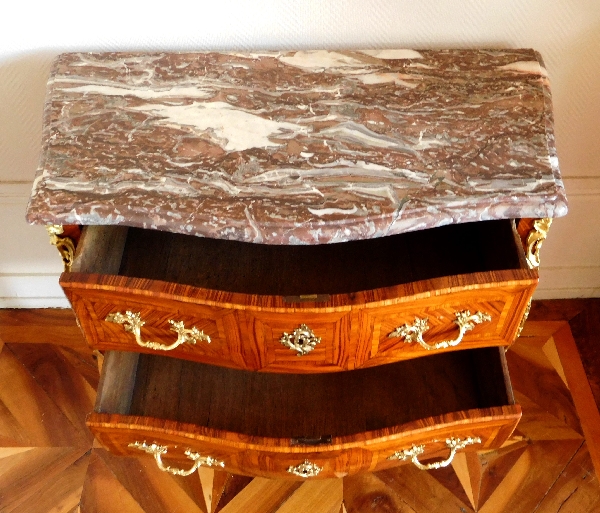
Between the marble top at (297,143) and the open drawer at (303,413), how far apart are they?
25 cm

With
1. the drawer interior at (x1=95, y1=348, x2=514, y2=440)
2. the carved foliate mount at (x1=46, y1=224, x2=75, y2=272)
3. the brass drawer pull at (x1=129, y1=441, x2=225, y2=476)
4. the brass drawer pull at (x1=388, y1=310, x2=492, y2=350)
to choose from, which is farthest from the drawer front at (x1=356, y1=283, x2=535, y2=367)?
the carved foliate mount at (x1=46, y1=224, x2=75, y2=272)

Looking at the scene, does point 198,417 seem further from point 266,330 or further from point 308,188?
point 308,188

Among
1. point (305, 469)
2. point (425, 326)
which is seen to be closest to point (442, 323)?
point (425, 326)

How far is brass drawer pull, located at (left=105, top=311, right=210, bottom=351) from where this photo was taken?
26.5 inches

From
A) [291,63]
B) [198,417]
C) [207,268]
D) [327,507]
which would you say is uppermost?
[291,63]

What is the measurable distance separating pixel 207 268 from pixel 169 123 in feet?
0.74

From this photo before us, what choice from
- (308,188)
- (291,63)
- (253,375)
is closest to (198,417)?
(253,375)

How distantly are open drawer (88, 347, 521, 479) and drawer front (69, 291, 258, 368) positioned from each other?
0.08 m

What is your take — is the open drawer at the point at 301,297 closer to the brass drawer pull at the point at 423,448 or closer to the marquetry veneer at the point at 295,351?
the marquetry veneer at the point at 295,351

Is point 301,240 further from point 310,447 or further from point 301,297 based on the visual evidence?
point 310,447

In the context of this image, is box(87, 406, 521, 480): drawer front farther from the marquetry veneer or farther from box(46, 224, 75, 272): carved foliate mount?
box(46, 224, 75, 272): carved foliate mount

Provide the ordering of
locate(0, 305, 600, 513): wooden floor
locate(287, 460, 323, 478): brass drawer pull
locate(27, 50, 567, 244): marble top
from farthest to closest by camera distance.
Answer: locate(0, 305, 600, 513): wooden floor, locate(287, 460, 323, 478): brass drawer pull, locate(27, 50, 567, 244): marble top

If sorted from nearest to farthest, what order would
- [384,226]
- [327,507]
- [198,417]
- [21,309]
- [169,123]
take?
[384,226]
[169,123]
[198,417]
[327,507]
[21,309]

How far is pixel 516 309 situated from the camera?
0.68 meters
